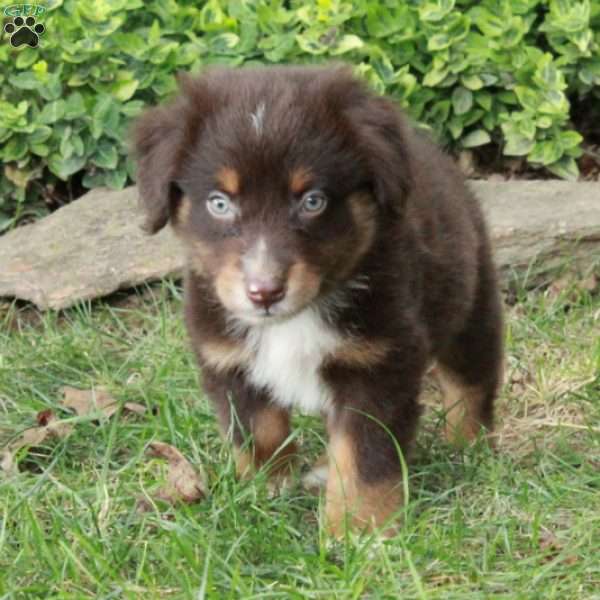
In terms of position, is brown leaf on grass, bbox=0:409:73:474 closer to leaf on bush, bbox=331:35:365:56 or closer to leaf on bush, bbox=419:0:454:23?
leaf on bush, bbox=331:35:365:56

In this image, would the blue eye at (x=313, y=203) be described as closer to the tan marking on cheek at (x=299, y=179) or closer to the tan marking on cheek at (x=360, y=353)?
the tan marking on cheek at (x=299, y=179)

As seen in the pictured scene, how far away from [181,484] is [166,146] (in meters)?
1.12

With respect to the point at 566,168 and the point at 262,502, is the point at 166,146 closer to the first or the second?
the point at 262,502

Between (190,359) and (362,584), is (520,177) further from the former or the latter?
(362,584)

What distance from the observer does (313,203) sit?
4266mm

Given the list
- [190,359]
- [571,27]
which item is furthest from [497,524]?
[571,27]

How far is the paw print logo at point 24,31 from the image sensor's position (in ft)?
23.9

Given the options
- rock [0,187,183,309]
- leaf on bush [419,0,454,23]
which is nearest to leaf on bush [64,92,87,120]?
rock [0,187,183,309]

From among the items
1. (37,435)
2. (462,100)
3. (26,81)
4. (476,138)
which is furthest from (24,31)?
(37,435)

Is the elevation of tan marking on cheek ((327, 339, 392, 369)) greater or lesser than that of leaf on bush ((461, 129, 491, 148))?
greater

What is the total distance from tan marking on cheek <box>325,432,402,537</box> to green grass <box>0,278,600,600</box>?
0.09 metres

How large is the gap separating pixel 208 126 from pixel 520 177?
3.76m

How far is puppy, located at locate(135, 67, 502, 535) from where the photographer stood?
4211 mm

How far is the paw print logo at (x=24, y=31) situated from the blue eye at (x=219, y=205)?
3.26 meters
